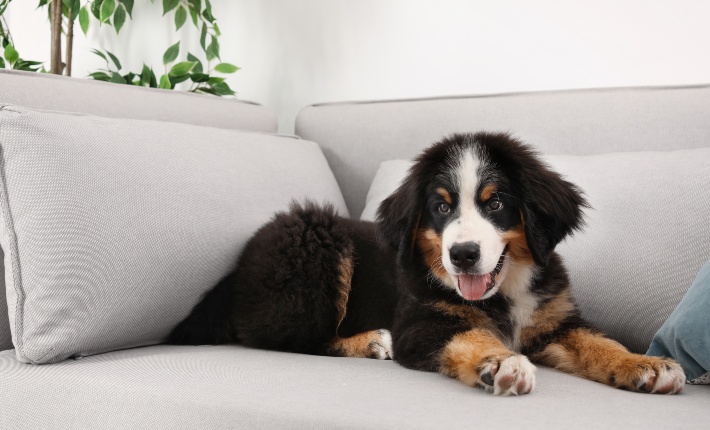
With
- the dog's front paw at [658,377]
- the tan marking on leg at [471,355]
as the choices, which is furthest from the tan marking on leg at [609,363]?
the tan marking on leg at [471,355]

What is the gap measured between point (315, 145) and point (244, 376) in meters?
1.53

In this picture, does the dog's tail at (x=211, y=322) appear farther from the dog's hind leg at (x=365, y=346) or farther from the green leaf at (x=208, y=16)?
the green leaf at (x=208, y=16)

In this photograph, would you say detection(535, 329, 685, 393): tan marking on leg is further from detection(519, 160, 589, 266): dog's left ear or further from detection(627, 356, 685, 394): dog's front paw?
detection(519, 160, 589, 266): dog's left ear

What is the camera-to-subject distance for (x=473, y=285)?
1861mm

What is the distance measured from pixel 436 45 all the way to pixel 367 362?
2002 millimetres

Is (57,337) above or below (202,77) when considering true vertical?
below

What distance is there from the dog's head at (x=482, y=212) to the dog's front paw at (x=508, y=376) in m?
0.29

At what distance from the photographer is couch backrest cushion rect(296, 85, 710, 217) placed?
2.51m

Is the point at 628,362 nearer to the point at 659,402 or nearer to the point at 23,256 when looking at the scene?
the point at 659,402

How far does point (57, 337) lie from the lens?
1.83m

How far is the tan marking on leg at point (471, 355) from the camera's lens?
1.59 m

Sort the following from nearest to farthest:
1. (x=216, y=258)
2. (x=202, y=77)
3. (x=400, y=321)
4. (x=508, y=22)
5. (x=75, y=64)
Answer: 1. (x=400, y=321)
2. (x=216, y=258)
3. (x=508, y=22)
4. (x=202, y=77)
5. (x=75, y=64)

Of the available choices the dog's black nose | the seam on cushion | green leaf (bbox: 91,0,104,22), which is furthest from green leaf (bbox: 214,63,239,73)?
the dog's black nose

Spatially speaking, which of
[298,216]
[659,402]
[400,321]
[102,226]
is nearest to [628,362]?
[659,402]
